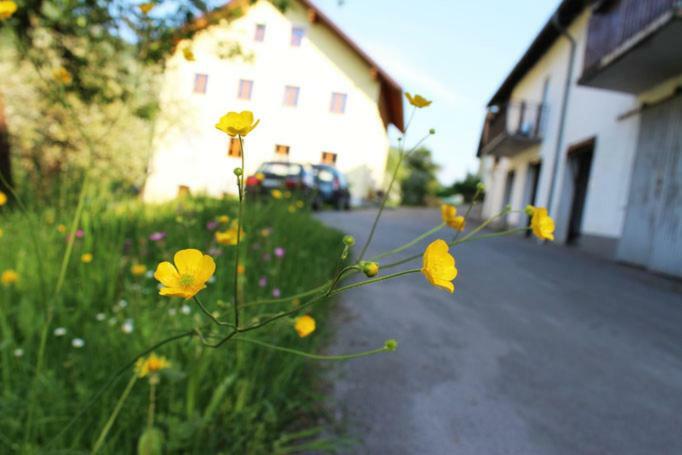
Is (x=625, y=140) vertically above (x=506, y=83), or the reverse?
(x=506, y=83)

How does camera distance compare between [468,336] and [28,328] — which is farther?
[468,336]

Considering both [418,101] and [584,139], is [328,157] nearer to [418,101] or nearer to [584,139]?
[418,101]

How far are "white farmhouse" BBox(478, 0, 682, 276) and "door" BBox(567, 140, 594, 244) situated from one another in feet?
0.06

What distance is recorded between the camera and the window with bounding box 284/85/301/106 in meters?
0.84

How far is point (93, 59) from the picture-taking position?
16.4 feet

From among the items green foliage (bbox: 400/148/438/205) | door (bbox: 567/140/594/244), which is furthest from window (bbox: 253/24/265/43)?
door (bbox: 567/140/594/244)

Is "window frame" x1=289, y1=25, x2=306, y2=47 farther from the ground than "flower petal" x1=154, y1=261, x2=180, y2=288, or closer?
farther from the ground

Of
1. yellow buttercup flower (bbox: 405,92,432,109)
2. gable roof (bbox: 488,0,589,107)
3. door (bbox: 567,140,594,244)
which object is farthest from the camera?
gable roof (bbox: 488,0,589,107)

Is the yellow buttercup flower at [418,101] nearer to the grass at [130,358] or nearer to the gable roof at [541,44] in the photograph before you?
the grass at [130,358]

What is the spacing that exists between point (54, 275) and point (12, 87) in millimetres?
5237

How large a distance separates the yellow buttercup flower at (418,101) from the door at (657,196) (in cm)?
597

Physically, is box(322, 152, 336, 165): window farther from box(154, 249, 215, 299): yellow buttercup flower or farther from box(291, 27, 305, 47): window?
box(154, 249, 215, 299): yellow buttercup flower

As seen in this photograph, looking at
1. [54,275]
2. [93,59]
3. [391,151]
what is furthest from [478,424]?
[93,59]

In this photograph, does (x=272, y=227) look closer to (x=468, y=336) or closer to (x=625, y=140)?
(x=468, y=336)
